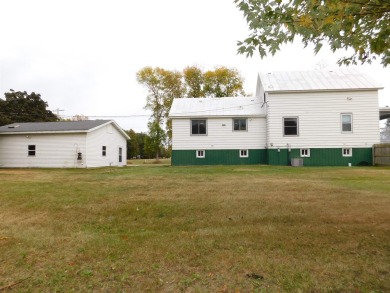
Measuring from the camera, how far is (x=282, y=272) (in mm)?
3262

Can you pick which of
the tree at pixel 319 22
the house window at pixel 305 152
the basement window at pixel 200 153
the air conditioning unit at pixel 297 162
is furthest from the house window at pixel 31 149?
the tree at pixel 319 22

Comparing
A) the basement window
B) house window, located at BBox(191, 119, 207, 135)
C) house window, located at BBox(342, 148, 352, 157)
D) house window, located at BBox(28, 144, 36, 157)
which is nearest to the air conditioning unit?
house window, located at BBox(342, 148, 352, 157)

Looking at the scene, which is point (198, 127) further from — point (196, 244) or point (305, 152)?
point (196, 244)

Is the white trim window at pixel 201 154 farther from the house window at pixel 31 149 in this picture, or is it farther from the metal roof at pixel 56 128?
the house window at pixel 31 149

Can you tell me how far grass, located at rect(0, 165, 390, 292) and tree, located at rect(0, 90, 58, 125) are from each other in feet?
143

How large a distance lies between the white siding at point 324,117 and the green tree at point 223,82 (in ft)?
65.2

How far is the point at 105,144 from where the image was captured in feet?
87.1

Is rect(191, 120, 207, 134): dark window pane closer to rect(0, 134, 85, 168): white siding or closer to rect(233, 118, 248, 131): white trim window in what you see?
rect(233, 118, 248, 131): white trim window

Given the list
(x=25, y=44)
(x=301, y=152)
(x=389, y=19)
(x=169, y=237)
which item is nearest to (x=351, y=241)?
(x=169, y=237)

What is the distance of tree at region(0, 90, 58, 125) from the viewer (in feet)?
145

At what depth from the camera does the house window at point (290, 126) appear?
22734mm

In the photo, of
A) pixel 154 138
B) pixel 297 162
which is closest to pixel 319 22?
pixel 297 162

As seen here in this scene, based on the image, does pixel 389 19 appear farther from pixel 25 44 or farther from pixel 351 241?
pixel 25 44

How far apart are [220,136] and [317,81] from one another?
9.26 m
